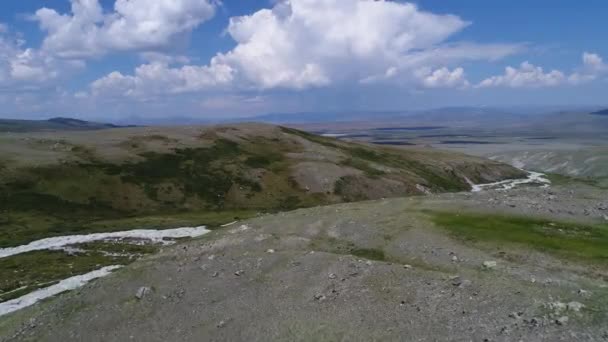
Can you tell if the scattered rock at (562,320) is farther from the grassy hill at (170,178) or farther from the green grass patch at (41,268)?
the grassy hill at (170,178)

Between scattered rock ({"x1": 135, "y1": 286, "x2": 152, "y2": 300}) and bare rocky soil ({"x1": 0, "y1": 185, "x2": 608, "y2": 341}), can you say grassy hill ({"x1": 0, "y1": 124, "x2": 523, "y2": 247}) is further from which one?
scattered rock ({"x1": 135, "y1": 286, "x2": 152, "y2": 300})

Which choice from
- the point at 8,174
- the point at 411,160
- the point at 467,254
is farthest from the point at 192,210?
the point at 411,160

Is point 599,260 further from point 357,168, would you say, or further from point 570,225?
point 357,168

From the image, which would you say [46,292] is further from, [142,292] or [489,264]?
[489,264]

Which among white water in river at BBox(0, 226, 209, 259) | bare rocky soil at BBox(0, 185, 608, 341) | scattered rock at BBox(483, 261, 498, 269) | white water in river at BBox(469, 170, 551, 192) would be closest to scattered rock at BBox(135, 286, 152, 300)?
bare rocky soil at BBox(0, 185, 608, 341)

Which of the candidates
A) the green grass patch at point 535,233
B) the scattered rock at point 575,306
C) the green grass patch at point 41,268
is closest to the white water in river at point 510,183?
the green grass patch at point 535,233

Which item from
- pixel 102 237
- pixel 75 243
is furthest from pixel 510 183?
pixel 75 243
